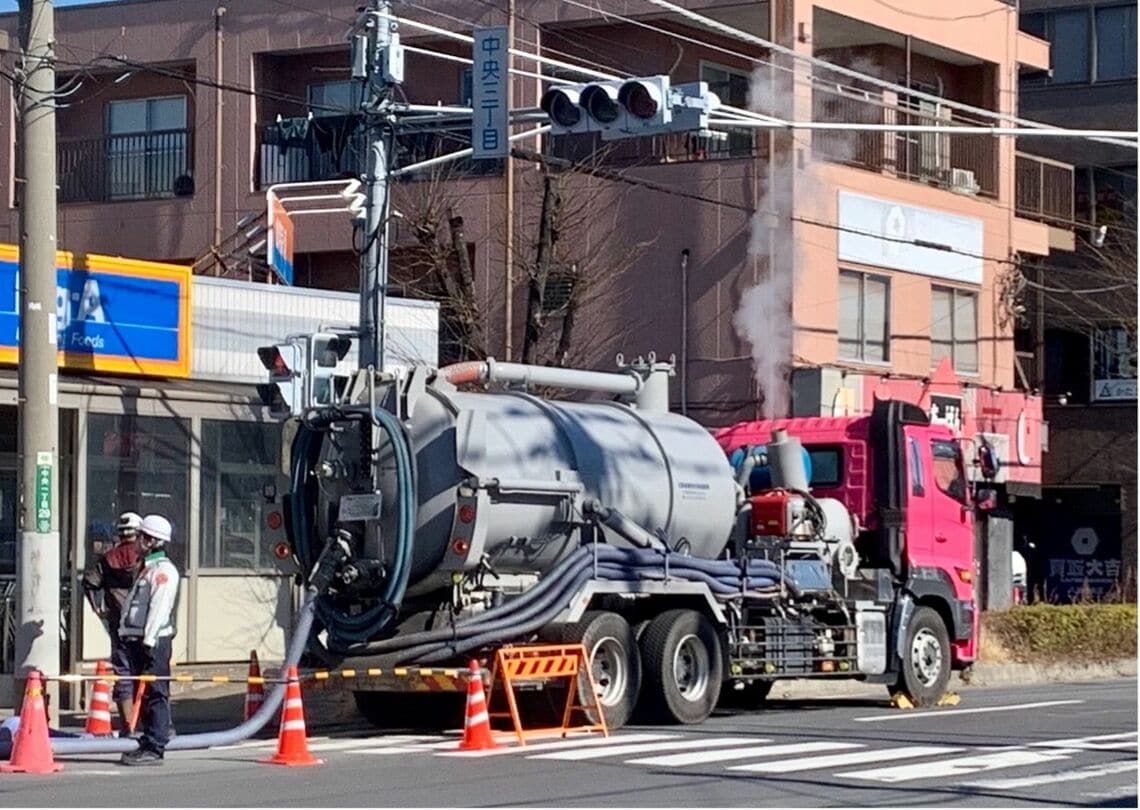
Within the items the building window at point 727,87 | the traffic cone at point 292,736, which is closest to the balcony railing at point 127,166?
the building window at point 727,87

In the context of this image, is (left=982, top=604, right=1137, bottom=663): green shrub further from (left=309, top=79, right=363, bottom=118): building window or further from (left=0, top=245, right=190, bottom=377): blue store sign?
(left=309, top=79, right=363, bottom=118): building window

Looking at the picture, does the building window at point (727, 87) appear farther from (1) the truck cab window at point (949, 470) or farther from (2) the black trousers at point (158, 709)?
(2) the black trousers at point (158, 709)

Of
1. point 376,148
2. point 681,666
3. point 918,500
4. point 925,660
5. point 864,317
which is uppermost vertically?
point 376,148

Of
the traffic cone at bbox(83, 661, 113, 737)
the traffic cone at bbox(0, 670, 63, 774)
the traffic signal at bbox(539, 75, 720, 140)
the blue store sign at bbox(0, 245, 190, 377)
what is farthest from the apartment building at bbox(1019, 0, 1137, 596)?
the traffic cone at bbox(0, 670, 63, 774)

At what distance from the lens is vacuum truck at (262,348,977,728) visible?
59.4ft

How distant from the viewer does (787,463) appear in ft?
72.3

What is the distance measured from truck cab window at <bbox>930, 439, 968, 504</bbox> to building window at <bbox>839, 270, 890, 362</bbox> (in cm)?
1099

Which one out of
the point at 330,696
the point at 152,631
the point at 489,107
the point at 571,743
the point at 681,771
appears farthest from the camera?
the point at 330,696

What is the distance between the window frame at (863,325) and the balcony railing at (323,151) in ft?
20.2

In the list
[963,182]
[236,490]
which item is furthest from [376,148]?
[963,182]

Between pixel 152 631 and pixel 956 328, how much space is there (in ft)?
78.7

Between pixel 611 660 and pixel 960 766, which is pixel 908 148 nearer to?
pixel 611 660

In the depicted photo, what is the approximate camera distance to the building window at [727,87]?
34.4m

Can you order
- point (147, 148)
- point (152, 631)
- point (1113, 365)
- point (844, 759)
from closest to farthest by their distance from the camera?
1. point (152, 631)
2. point (844, 759)
3. point (147, 148)
4. point (1113, 365)
